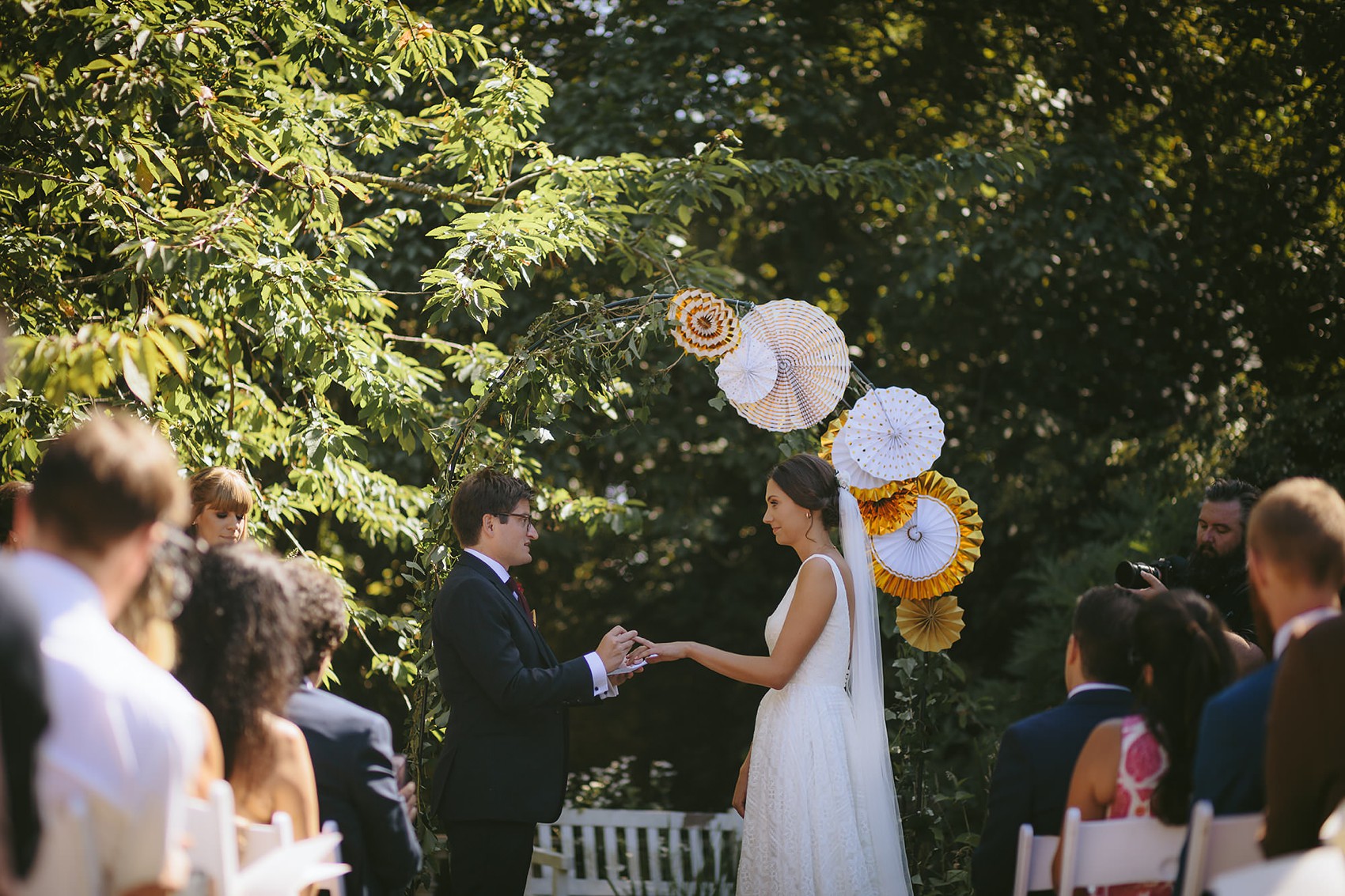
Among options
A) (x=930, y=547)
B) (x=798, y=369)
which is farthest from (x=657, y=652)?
(x=798, y=369)

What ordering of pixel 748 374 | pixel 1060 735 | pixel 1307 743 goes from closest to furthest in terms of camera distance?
pixel 1307 743 → pixel 1060 735 → pixel 748 374

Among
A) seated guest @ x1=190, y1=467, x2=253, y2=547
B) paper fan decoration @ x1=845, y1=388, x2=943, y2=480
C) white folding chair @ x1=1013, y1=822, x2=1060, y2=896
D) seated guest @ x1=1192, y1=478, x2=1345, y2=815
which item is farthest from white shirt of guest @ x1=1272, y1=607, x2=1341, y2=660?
seated guest @ x1=190, y1=467, x2=253, y2=547

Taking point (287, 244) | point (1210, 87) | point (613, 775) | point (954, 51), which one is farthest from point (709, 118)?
point (613, 775)

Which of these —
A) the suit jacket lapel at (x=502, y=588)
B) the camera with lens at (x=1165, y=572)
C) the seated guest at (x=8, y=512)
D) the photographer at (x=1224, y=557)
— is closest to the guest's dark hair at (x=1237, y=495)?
the photographer at (x=1224, y=557)

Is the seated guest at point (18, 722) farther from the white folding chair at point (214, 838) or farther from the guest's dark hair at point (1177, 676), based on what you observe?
the guest's dark hair at point (1177, 676)

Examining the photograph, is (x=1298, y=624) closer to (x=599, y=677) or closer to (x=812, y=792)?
(x=812, y=792)

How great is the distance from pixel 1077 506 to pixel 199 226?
5691 mm

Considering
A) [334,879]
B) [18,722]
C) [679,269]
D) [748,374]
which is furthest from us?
[679,269]

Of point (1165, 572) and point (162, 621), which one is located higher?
point (1165, 572)

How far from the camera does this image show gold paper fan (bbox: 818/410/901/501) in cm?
396

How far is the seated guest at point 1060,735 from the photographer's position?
2533mm

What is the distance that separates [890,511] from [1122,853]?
5.97ft

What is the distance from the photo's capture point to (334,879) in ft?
7.70

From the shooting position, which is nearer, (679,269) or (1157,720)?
(1157,720)
